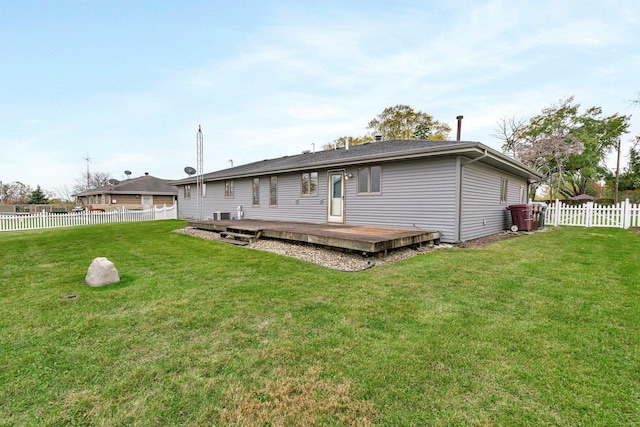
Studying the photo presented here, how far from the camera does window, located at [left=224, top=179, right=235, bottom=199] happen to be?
47.1 ft

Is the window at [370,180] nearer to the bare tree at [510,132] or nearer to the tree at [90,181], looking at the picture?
the bare tree at [510,132]

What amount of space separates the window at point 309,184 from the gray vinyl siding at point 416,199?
1817mm

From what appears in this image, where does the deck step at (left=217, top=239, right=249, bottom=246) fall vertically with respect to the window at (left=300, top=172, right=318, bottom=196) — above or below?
below

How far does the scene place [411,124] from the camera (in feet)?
86.1

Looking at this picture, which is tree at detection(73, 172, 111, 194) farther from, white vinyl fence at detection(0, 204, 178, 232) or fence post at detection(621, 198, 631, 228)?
fence post at detection(621, 198, 631, 228)

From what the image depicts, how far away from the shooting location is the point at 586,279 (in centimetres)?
412

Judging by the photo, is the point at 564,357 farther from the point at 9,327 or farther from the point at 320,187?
the point at 320,187

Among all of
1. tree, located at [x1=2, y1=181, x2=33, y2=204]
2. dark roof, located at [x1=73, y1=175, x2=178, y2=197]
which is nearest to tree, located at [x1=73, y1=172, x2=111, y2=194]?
tree, located at [x1=2, y1=181, x2=33, y2=204]

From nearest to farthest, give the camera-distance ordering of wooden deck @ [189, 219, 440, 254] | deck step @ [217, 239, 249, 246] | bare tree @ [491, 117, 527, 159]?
wooden deck @ [189, 219, 440, 254], deck step @ [217, 239, 249, 246], bare tree @ [491, 117, 527, 159]

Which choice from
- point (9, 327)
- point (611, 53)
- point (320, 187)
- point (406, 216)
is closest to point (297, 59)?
point (320, 187)

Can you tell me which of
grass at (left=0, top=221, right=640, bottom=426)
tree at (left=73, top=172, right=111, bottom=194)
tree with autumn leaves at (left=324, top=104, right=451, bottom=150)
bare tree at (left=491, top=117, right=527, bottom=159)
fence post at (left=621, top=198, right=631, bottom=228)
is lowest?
grass at (left=0, top=221, right=640, bottom=426)

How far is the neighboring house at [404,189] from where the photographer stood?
7234 millimetres

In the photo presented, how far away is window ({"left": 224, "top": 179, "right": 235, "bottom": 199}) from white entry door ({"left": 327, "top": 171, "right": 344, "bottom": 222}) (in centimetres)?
646

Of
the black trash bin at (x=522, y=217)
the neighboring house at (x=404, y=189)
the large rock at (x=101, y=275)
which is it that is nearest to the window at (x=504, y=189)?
the neighboring house at (x=404, y=189)
